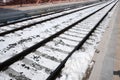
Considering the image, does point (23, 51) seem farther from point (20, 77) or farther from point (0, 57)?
point (20, 77)

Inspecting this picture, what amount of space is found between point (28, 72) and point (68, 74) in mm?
1051

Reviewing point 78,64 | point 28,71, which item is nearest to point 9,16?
point 78,64

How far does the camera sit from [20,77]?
14.4 feet

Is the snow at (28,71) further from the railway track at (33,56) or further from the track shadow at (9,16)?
the track shadow at (9,16)

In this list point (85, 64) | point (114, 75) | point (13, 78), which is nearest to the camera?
point (13, 78)

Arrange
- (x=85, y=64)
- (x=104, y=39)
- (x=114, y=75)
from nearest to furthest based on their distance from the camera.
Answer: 1. (x=114, y=75)
2. (x=85, y=64)
3. (x=104, y=39)

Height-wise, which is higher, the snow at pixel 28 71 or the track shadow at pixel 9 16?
the snow at pixel 28 71

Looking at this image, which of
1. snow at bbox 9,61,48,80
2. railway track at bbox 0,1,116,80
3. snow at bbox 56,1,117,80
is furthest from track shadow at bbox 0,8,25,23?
snow at bbox 9,61,48,80

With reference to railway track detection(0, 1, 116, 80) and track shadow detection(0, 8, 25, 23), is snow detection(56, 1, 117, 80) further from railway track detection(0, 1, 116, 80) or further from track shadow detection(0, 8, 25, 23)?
track shadow detection(0, 8, 25, 23)

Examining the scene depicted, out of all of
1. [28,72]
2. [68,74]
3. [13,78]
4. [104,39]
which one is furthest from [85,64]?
[104,39]

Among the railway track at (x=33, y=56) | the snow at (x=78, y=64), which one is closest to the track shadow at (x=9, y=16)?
the railway track at (x=33, y=56)

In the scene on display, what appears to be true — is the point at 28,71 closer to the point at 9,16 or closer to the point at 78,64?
the point at 78,64

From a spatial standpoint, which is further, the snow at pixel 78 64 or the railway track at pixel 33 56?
the snow at pixel 78 64

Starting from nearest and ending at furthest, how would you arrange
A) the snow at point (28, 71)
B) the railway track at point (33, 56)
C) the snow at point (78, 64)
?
the snow at point (28, 71) → the railway track at point (33, 56) → the snow at point (78, 64)
